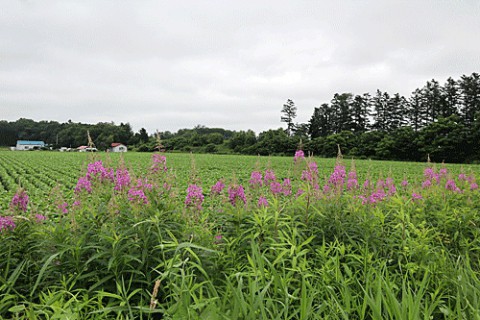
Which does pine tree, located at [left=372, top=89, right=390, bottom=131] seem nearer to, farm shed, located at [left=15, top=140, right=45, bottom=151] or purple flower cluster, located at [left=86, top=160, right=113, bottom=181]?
purple flower cluster, located at [left=86, top=160, right=113, bottom=181]

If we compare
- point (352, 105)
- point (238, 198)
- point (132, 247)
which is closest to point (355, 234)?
point (238, 198)

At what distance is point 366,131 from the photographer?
218 ft

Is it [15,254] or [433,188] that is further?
[433,188]

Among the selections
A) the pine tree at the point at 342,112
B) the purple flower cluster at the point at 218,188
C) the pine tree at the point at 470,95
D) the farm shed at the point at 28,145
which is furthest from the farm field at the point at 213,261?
the farm shed at the point at 28,145

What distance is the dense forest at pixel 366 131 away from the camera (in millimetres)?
45125

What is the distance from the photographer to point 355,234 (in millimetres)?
2707

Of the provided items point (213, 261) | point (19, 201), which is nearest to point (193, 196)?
point (213, 261)

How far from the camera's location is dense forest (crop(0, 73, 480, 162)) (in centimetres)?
4512

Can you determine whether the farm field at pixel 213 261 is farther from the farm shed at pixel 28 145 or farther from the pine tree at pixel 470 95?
the farm shed at pixel 28 145

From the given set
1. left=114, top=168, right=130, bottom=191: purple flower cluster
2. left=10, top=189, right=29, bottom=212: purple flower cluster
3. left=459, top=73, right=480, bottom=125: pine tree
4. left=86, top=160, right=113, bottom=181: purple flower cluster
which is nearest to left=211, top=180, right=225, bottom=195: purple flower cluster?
left=114, top=168, right=130, bottom=191: purple flower cluster

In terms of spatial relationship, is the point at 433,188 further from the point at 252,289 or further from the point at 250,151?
the point at 250,151

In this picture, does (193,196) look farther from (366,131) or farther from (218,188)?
(366,131)

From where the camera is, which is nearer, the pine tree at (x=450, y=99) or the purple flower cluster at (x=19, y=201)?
the purple flower cluster at (x=19, y=201)

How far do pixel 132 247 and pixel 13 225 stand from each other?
877 mm
